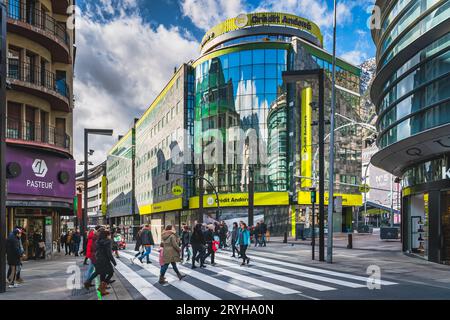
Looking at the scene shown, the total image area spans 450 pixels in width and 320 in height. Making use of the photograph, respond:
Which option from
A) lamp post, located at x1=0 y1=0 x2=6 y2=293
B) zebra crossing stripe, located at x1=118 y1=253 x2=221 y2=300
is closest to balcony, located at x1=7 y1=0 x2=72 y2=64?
lamp post, located at x1=0 y1=0 x2=6 y2=293

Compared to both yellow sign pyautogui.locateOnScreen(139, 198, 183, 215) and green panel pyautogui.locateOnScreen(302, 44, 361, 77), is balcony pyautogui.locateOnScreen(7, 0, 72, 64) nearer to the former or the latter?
yellow sign pyautogui.locateOnScreen(139, 198, 183, 215)

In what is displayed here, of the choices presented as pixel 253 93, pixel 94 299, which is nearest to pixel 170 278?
pixel 94 299

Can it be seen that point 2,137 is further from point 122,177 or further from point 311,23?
point 122,177

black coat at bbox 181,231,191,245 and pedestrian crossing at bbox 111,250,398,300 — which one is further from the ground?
black coat at bbox 181,231,191,245

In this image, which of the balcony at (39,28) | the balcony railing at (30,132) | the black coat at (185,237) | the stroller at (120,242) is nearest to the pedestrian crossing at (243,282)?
the black coat at (185,237)

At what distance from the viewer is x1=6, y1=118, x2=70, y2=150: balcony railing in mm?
20672

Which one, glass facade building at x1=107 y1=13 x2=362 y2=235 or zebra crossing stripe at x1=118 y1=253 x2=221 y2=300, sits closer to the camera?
zebra crossing stripe at x1=118 y1=253 x2=221 y2=300

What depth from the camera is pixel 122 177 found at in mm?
95125

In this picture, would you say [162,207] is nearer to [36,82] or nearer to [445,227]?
[36,82]

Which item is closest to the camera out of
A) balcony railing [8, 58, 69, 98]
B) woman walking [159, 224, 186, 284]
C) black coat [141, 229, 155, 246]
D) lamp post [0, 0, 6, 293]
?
lamp post [0, 0, 6, 293]

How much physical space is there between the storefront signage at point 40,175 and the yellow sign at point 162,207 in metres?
30.8

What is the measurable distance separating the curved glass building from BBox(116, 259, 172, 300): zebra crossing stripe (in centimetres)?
1088

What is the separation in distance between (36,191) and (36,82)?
5.67 metres

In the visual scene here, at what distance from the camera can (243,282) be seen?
12805 mm
